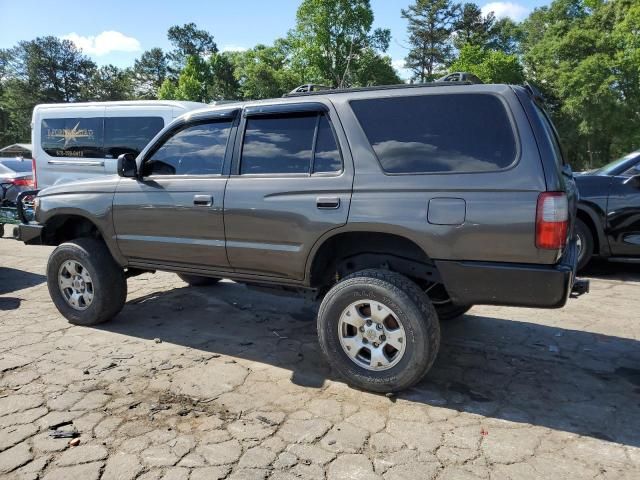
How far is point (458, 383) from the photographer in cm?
346

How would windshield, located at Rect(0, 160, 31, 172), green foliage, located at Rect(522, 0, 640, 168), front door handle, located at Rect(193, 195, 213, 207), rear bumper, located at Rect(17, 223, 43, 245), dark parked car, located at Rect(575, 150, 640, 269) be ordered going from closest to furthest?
1. front door handle, located at Rect(193, 195, 213, 207)
2. rear bumper, located at Rect(17, 223, 43, 245)
3. dark parked car, located at Rect(575, 150, 640, 269)
4. windshield, located at Rect(0, 160, 31, 172)
5. green foliage, located at Rect(522, 0, 640, 168)

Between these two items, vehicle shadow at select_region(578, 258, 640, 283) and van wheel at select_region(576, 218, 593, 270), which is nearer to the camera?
van wheel at select_region(576, 218, 593, 270)

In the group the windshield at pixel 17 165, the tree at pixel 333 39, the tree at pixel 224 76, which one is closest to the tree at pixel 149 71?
the tree at pixel 224 76

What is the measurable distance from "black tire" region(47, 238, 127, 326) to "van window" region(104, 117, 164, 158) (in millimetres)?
4382

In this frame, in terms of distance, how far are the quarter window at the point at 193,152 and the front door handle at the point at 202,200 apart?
0.21m

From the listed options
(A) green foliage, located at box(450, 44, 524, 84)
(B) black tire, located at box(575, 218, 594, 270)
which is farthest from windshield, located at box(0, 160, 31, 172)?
(A) green foliage, located at box(450, 44, 524, 84)

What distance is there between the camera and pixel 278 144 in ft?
12.0

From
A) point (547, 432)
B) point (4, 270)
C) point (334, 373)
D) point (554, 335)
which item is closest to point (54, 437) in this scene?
point (334, 373)

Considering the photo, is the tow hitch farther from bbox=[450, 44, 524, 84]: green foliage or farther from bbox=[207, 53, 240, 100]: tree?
bbox=[207, 53, 240, 100]: tree

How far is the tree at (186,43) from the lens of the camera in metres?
68.2

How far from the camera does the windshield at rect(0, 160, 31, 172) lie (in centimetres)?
1195

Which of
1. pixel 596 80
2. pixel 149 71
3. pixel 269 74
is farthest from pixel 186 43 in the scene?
pixel 596 80

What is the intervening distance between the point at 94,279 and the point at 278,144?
2136 mm

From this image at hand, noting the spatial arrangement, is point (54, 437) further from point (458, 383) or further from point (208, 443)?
point (458, 383)
